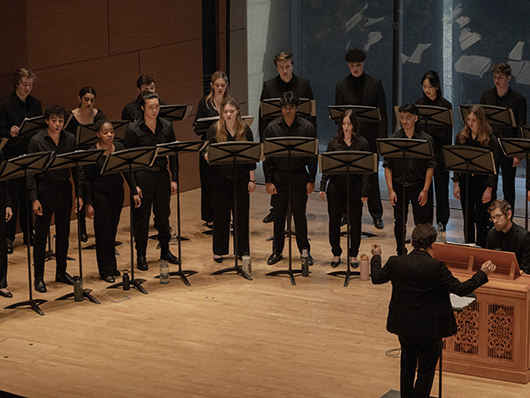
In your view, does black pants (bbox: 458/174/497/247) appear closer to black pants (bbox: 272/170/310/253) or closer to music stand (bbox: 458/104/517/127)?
music stand (bbox: 458/104/517/127)

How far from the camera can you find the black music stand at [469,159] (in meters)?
7.30

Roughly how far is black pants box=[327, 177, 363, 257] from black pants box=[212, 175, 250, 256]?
0.85 metres

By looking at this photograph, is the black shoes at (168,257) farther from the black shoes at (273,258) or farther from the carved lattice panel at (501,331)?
the carved lattice panel at (501,331)

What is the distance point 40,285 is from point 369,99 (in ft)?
13.0

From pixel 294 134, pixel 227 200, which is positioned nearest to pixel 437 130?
pixel 294 134

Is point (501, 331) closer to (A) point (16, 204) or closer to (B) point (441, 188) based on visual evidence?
(B) point (441, 188)

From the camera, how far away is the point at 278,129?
25.9 ft

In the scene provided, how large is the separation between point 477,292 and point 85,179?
370 centimetres

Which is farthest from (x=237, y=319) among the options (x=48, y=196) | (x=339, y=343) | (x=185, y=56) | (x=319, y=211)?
(x=185, y=56)

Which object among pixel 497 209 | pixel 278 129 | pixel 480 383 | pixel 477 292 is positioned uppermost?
pixel 278 129

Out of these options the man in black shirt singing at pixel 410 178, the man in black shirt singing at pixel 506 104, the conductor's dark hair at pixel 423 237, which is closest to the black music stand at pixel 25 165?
the man in black shirt singing at pixel 410 178

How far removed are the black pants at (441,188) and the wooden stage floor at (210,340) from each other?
1356mm

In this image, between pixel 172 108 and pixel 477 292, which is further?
pixel 172 108

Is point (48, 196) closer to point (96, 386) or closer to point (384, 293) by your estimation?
point (96, 386)
